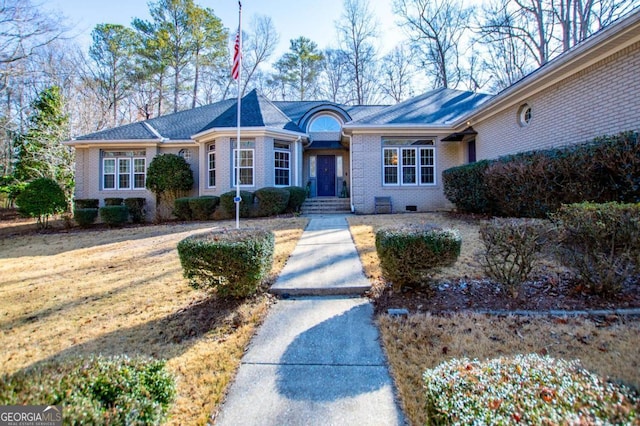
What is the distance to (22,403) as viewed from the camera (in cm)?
130

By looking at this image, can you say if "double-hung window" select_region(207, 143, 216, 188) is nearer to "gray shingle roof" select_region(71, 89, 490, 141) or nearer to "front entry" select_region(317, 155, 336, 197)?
"gray shingle roof" select_region(71, 89, 490, 141)

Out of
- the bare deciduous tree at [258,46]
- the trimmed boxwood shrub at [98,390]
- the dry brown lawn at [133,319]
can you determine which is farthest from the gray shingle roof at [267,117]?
the trimmed boxwood shrub at [98,390]

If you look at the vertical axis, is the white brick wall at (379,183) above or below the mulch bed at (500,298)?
above

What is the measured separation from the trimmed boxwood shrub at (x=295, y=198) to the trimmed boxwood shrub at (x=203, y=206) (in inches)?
121

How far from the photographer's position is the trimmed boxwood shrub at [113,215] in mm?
12695

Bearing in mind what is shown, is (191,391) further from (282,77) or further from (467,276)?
(282,77)

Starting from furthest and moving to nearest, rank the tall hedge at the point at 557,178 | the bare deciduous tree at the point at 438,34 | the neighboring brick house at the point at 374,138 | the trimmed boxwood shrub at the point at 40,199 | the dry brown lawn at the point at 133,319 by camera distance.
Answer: the bare deciduous tree at the point at 438,34 → the trimmed boxwood shrub at the point at 40,199 → the neighboring brick house at the point at 374,138 → the tall hedge at the point at 557,178 → the dry brown lawn at the point at 133,319

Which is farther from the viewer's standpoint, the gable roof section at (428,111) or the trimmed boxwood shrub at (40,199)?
the gable roof section at (428,111)

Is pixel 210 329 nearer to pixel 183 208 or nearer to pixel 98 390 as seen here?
pixel 98 390

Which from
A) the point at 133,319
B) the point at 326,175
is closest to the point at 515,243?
the point at 133,319

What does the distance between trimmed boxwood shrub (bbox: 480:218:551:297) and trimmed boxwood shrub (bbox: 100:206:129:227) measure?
45.6ft

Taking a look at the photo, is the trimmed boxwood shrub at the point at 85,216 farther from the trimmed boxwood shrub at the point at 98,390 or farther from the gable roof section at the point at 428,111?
the trimmed boxwood shrub at the point at 98,390

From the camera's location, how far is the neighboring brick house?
23.5ft

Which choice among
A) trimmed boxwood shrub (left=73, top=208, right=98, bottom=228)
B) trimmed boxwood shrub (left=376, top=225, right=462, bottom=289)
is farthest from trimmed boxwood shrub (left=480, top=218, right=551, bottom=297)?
trimmed boxwood shrub (left=73, top=208, right=98, bottom=228)
